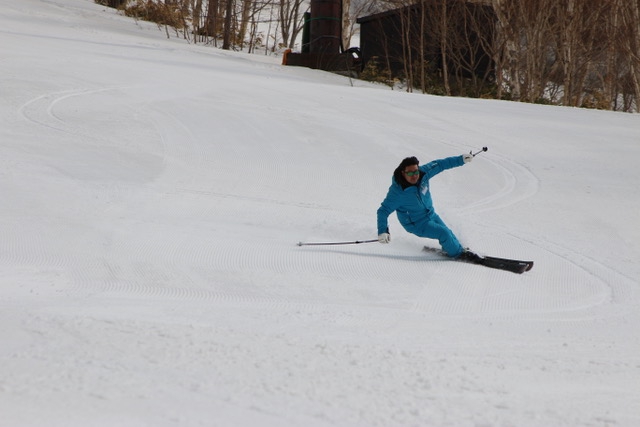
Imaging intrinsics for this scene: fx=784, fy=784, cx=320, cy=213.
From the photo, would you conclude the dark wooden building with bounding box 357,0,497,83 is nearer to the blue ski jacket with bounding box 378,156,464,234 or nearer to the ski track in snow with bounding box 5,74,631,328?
the ski track in snow with bounding box 5,74,631,328

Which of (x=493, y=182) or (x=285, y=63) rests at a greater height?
(x=285, y=63)

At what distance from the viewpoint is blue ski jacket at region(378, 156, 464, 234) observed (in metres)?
7.49

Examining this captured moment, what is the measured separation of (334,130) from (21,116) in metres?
4.86

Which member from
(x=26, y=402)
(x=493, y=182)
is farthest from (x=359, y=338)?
(x=493, y=182)

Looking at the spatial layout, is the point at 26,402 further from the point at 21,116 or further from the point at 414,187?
the point at 21,116

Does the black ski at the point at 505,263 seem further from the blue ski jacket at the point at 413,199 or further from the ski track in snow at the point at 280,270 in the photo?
the blue ski jacket at the point at 413,199

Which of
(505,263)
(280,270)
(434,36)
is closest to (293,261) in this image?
(280,270)

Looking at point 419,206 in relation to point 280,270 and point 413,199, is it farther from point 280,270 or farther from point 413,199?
point 280,270

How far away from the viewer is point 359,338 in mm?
4766

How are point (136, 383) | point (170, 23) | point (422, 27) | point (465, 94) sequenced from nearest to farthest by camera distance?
point (136, 383) < point (422, 27) < point (465, 94) < point (170, 23)

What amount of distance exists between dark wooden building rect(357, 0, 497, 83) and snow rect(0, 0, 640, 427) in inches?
229

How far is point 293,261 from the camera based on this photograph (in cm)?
684

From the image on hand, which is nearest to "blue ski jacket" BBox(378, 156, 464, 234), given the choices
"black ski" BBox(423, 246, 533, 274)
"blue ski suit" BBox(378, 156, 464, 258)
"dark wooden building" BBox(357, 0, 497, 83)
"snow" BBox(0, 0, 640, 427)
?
"blue ski suit" BBox(378, 156, 464, 258)

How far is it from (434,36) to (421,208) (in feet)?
50.8
